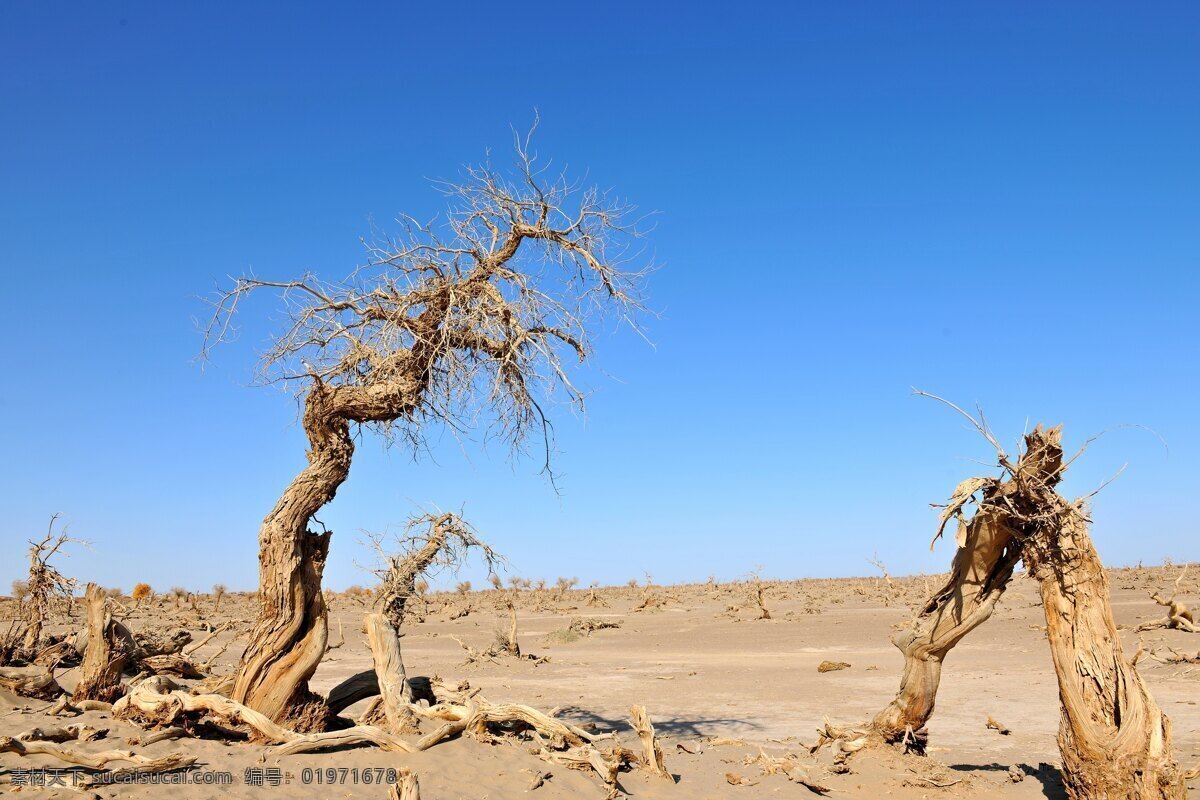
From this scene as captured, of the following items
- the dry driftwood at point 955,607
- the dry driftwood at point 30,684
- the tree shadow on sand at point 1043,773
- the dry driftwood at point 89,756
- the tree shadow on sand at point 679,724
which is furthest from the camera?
the tree shadow on sand at point 679,724

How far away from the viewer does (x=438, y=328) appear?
9.04m

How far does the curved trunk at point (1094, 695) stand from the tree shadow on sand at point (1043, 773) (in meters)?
0.75

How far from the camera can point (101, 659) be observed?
9.34 m

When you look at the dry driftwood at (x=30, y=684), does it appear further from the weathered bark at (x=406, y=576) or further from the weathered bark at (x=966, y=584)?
the weathered bark at (x=966, y=584)

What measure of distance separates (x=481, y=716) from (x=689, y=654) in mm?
14889

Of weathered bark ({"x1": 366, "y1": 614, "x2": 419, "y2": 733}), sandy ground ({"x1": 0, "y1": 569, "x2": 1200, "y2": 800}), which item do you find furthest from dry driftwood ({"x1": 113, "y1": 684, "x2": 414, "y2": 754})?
weathered bark ({"x1": 366, "y1": 614, "x2": 419, "y2": 733})

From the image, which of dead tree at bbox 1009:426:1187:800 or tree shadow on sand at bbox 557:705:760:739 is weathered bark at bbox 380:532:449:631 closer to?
tree shadow on sand at bbox 557:705:760:739

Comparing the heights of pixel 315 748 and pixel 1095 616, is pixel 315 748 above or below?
below

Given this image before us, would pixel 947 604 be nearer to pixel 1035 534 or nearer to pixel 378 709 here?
pixel 1035 534

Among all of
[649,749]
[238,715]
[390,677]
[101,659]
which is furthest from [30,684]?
[649,749]

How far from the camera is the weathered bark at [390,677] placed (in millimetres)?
8797

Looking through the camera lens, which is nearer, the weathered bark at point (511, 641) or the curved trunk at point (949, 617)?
the curved trunk at point (949, 617)

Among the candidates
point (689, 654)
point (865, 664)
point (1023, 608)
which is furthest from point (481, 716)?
point (1023, 608)

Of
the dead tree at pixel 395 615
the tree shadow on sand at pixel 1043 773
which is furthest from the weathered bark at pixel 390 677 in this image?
the tree shadow on sand at pixel 1043 773
